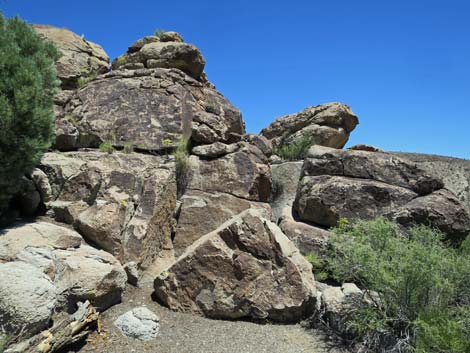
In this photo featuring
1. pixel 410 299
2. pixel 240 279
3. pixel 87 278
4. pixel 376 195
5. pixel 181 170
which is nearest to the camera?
pixel 87 278

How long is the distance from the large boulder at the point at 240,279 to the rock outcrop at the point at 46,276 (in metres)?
1.04

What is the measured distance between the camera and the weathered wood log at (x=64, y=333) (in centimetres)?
407

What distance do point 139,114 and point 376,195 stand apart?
6.76 m

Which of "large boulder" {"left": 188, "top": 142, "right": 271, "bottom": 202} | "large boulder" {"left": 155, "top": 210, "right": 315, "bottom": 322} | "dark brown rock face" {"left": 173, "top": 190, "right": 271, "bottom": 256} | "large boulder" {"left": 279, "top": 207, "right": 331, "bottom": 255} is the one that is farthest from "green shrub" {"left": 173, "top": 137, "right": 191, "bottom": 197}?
"large boulder" {"left": 155, "top": 210, "right": 315, "bottom": 322}

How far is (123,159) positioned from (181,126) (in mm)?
2097

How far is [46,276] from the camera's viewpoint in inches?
189

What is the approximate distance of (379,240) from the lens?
6309mm

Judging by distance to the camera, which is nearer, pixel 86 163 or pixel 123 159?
pixel 86 163

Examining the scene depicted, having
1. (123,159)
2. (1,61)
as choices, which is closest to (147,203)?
(123,159)

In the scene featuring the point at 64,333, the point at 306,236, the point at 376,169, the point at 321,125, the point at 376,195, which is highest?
the point at 321,125

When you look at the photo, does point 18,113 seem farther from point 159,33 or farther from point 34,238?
point 159,33

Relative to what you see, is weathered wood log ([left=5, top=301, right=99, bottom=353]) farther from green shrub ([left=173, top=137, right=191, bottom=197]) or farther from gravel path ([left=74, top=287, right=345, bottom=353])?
green shrub ([left=173, top=137, right=191, bottom=197])

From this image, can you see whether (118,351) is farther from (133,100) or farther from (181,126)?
(133,100)

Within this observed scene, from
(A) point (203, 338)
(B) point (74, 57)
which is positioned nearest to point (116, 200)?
(A) point (203, 338)
